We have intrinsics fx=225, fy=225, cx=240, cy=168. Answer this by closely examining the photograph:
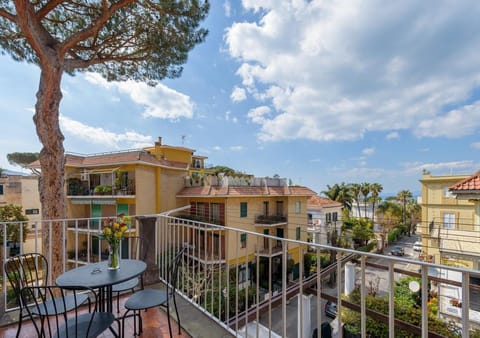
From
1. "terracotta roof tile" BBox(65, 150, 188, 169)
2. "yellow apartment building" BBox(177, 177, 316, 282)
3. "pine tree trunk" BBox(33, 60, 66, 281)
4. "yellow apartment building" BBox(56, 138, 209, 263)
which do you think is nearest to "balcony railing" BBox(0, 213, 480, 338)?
"pine tree trunk" BBox(33, 60, 66, 281)

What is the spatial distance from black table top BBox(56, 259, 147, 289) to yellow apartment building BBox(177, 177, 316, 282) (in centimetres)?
1001

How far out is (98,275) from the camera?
1953 millimetres

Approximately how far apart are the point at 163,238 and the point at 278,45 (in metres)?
5.75

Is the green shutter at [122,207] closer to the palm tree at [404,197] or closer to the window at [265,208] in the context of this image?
the window at [265,208]

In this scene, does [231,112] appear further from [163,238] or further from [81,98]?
[163,238]

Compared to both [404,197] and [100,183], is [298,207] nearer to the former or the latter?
[100,183]

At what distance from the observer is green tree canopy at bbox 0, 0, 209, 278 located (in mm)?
4125

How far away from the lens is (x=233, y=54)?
26.0ft

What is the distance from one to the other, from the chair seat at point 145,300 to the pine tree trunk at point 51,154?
3.16 meters

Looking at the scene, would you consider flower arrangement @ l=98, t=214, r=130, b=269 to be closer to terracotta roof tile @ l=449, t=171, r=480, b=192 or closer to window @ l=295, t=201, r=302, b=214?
terracotta roof tile @ l=449, t=171, r=480, b=192

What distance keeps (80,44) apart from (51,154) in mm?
2647

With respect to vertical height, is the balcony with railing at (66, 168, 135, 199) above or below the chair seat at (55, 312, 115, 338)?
above

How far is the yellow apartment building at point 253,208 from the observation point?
12.8m

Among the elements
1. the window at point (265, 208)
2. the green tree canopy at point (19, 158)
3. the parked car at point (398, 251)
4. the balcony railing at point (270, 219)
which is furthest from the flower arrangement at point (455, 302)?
the green tree canopy at point (19, 158)
